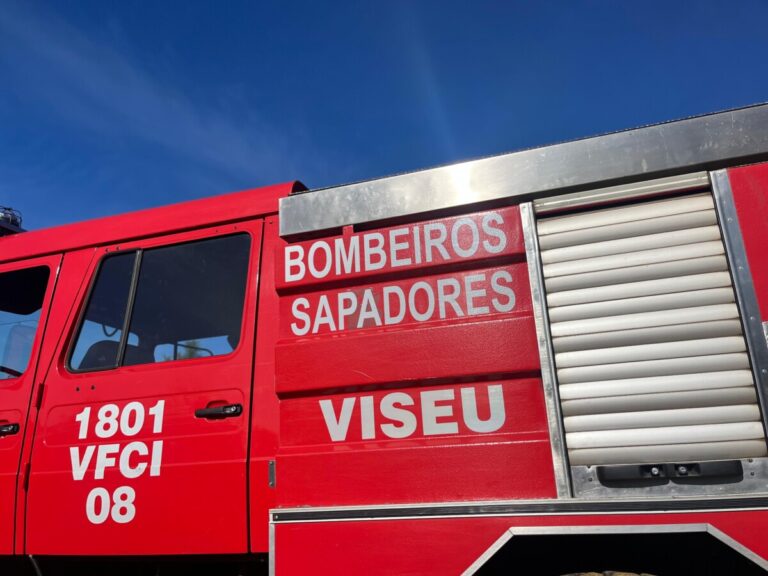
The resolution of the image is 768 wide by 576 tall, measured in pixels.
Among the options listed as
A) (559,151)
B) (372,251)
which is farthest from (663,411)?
(372,251)

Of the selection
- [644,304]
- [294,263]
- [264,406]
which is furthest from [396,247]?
[644,304]

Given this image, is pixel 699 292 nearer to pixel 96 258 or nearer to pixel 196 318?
pixel 196 318

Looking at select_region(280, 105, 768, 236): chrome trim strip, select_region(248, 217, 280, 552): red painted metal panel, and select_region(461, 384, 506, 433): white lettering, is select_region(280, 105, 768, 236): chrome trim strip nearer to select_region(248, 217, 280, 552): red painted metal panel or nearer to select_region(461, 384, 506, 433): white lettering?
select_region(248, 217, 280, 552): red painted metal panel

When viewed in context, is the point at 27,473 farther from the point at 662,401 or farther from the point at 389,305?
the point at 662,401

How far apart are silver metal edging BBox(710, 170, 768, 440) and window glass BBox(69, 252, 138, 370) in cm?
281

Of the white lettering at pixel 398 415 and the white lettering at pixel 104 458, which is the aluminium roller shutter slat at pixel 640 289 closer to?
the white lettering at pixel 398 415

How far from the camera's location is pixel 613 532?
2057mm

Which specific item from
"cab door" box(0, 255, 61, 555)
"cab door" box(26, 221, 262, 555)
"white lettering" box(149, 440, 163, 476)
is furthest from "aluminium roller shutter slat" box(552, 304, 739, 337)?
"cab door" box(0, 255, 61, 555)

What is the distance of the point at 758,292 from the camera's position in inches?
A: 83.5

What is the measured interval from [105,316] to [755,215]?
3171 millimetres

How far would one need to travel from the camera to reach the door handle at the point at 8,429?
10.1ft

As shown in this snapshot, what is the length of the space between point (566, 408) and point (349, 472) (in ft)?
2.99

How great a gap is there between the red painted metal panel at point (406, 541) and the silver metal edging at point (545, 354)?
0.56 ft

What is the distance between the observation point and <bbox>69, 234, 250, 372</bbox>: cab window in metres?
3.03
